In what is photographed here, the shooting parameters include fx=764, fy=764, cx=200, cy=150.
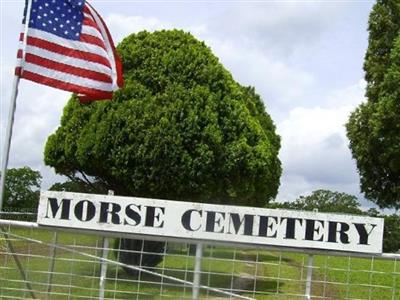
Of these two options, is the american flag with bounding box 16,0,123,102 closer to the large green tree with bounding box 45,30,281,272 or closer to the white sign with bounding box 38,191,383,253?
the white sign with bounding box 38,191,383,253

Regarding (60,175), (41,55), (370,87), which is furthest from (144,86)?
(370,87)

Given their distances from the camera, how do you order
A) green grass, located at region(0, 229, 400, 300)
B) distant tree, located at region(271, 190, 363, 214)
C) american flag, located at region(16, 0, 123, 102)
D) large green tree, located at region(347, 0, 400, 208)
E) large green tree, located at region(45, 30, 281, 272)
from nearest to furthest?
1. green grass, located at region(0, 229, 400, 300)
2. american flag, located at region(16, 0, 123, 102)
3. large green tree, located at region(45, 30, 281, 272)
4. large green tree, located at region(347, 0, 400, 208)
5. distant tree, located at region(271, 190, 363, 214)

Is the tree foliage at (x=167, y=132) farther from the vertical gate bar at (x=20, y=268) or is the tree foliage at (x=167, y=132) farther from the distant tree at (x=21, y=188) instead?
the distant tree at (x=21, y=188)

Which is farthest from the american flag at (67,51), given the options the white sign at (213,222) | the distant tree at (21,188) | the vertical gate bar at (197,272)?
the distant tree at (21,188)

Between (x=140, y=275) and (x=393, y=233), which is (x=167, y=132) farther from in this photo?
(x=393, y=233)

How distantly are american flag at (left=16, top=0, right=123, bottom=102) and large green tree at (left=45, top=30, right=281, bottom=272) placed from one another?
5.22 metres

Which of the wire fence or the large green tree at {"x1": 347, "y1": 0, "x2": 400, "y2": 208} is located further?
the large green tree at {"x1": 347, "y1": 0, "x2": 400, "y2": 208}

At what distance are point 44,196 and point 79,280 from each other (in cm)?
155

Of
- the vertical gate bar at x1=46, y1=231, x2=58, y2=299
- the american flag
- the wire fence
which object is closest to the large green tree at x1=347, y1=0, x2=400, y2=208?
the american flag

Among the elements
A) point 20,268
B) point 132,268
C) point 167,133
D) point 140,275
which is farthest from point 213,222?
point 167,133

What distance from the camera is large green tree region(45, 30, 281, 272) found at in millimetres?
14312

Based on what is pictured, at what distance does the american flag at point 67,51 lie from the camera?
870 cm

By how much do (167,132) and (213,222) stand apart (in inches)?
294

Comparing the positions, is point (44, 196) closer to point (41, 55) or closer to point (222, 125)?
point (41, 55)
